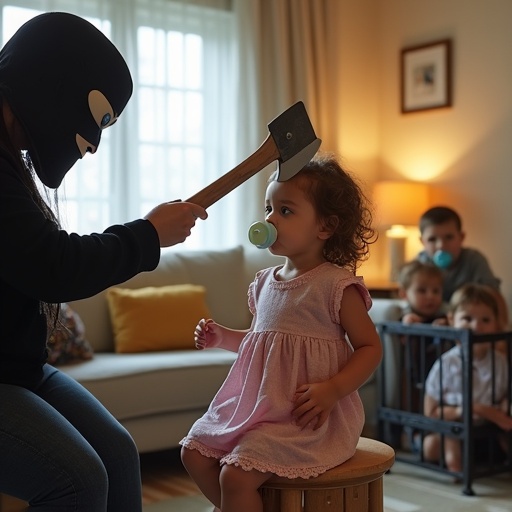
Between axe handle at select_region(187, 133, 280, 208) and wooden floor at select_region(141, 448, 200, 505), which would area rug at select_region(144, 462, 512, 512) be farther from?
axe handle at select_region(187, 133, 280, 208)

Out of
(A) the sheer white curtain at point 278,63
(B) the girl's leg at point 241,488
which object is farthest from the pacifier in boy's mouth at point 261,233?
(A) the sheer white curtain at point 278,63

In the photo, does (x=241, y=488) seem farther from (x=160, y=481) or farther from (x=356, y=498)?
(x=160, y=481)

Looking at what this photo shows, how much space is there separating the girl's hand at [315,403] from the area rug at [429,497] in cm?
139

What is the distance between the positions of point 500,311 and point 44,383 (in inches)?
88.2

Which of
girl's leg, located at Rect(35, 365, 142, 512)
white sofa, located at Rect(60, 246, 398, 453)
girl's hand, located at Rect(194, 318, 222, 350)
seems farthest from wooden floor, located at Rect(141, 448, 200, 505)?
girl's leg, located at Rect(35, 365, 142, 512)

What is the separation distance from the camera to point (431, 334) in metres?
3.47

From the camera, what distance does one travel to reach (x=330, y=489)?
1.72 meters

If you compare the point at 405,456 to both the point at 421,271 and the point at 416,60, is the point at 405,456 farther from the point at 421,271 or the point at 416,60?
the point at 416,60

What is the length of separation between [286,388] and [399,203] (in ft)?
10.4

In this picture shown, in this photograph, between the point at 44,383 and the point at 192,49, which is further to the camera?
the point at 192,49

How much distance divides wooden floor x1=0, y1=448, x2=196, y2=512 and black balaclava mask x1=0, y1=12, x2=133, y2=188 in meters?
1.73

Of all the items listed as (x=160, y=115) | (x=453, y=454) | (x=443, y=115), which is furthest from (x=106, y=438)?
(x=443, y=115)

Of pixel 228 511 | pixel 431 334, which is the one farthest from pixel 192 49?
pixel 228 511

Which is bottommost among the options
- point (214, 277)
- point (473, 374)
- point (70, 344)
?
point (473, 374)
